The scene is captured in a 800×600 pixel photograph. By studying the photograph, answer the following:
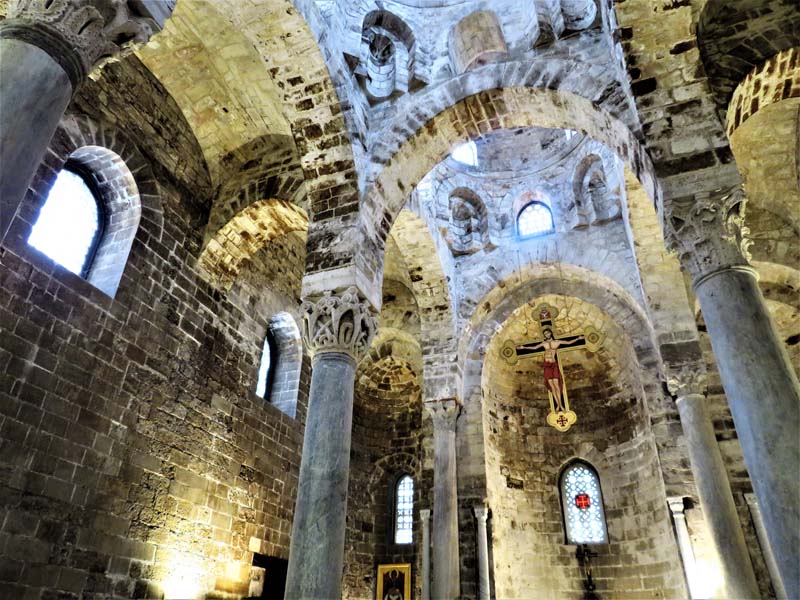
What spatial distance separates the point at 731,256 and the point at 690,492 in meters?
5.05

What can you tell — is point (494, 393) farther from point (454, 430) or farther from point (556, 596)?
point (556, 596)

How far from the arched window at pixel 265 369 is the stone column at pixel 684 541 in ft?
23.0

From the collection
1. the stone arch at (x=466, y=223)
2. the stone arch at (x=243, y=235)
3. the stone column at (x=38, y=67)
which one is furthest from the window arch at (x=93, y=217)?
the stone arch at (x=466, y=223)

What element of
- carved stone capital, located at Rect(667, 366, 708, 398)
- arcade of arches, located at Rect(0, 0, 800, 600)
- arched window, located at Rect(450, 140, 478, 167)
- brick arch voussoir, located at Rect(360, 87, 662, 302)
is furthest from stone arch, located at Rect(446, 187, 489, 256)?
carved stone capital, located at Rect(667, 366, 708, 398)

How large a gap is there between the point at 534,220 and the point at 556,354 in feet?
9.90

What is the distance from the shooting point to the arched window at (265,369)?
1023cm

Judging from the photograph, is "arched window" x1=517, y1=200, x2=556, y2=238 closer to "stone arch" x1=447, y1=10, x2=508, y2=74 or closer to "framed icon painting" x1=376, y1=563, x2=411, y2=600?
"stone arch" x1=447, y1=10, x2=508, y2=74

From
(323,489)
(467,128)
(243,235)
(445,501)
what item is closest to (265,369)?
(243,235)

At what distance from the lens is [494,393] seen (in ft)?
39.6

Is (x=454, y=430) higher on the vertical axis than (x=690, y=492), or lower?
higher

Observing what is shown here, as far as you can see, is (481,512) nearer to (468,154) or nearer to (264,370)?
(264,370)

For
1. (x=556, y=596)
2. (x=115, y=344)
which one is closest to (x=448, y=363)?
(x=556, y=596)

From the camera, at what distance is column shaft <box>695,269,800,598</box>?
3.69 metres

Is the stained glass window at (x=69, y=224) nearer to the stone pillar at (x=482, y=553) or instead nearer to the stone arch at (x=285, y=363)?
the stone arch at (x=285, y=363)
